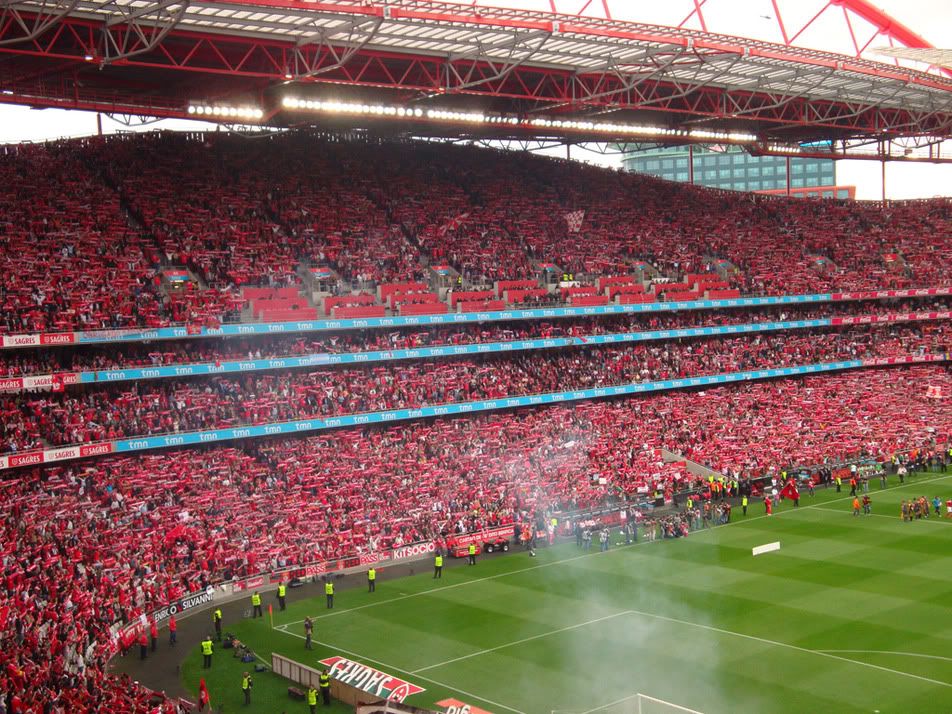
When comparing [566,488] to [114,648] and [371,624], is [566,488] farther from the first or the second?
[114,648]

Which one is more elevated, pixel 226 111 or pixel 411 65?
pixel 411 65

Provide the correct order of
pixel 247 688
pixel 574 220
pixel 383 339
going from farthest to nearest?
pixel 574 220
pixel 383 339
pixel 247 688

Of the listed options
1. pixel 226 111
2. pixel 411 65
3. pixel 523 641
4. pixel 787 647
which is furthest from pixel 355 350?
pixel 787 647

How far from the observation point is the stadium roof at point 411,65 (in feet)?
117

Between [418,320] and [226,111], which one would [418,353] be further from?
[226,111]

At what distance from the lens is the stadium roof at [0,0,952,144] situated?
117 ft

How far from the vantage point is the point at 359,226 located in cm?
5003

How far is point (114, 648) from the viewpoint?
1093 inches

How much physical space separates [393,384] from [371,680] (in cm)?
2137

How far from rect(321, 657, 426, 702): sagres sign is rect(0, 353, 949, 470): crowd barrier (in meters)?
13.8

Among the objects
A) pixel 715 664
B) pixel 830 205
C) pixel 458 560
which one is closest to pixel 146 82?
pixel 458 560

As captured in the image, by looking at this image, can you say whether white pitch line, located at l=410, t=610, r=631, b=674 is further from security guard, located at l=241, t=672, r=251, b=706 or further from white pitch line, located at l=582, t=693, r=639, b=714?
white pitch line, located at l=582, t=693, r=639, b=714

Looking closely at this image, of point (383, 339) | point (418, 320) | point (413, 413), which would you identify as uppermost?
point (418, 320)

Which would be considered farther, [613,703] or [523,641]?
[523,641]
